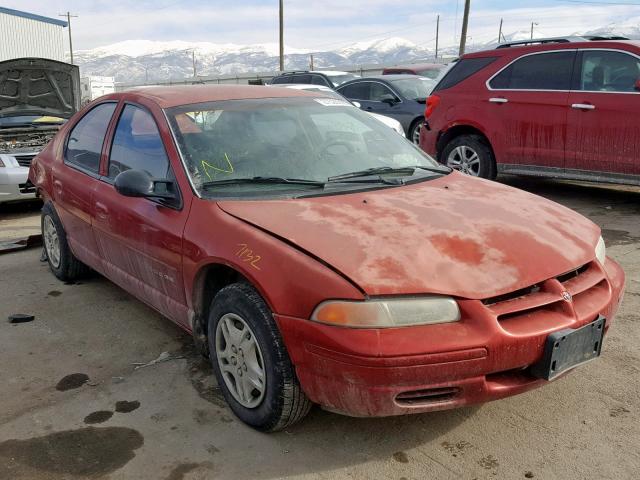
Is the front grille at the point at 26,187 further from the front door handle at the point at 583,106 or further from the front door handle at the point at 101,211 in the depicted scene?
the front door handle at the point at 583,106

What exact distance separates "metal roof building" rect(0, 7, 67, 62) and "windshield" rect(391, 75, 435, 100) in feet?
74.1

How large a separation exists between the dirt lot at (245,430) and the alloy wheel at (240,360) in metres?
0.16

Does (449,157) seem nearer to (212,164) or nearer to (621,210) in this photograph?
(621,210)

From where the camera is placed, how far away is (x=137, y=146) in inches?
152

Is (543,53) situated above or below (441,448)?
above

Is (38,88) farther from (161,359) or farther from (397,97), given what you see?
(161,359)

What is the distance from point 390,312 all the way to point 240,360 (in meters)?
0.82

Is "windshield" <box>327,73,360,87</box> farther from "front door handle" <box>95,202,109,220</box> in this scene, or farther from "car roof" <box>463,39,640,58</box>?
"front door handle" <box>95,202,109,220</box>

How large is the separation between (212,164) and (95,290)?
205cm

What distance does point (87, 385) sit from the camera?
11.2 feet

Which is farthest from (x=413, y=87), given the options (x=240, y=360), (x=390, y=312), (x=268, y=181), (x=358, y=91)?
Result: (x=390, y=312)

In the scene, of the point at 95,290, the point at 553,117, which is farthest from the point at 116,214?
the point at 553,117

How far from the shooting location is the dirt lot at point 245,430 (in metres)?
2.62

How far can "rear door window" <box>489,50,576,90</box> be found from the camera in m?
6.95
